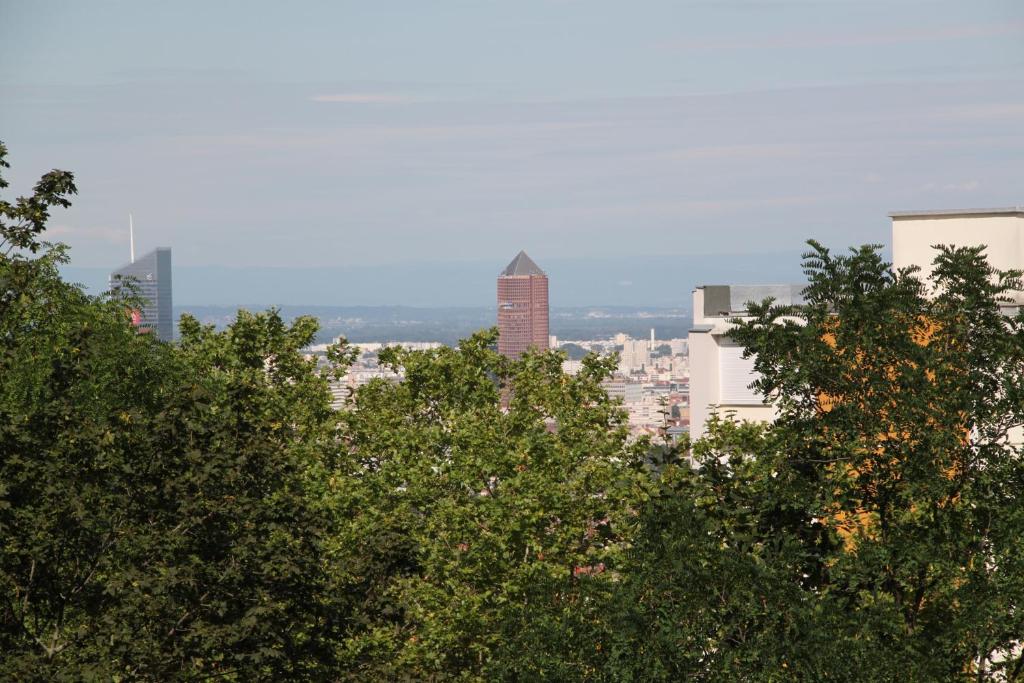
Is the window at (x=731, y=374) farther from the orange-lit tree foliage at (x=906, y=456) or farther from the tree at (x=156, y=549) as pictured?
the tree at (x=156, y=549)

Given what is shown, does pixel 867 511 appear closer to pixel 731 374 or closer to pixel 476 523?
pixel 476 523

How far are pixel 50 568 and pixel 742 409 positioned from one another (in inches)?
1178

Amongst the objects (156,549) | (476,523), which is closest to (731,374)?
(476,523)

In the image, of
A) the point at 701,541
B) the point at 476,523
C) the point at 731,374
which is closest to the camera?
the point at 701,541

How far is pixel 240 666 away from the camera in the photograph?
674 inches

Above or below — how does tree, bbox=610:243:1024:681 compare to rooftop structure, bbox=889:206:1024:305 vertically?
below

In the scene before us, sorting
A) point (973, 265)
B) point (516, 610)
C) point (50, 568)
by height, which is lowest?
point (516, 610)

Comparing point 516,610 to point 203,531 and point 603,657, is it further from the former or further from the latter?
point 203,531

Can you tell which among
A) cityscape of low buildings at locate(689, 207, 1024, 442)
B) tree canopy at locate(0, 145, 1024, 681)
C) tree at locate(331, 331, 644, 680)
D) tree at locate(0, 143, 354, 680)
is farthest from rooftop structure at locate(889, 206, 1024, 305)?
tree at locate(0, 143, 354, 680)

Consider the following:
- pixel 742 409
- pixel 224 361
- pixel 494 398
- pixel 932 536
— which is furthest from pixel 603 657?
pixel 742 409

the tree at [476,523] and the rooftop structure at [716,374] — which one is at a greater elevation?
the rooftop structure at [716,374]

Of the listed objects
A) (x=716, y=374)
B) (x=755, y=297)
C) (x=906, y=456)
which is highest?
(x=755, y=297)

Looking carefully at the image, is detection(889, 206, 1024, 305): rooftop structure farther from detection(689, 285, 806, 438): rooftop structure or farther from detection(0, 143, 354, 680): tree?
detection(0, 143, 354, 680): tree

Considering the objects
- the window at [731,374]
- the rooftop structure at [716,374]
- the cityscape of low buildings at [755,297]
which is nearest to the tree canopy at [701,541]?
the cityscape of low buildings at [755,297]
